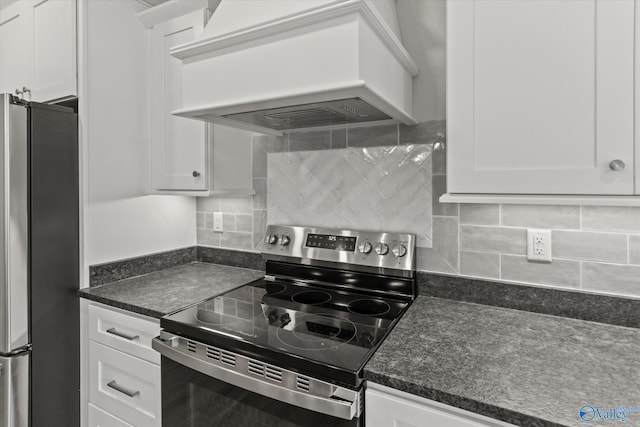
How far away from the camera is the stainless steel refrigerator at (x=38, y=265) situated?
1.40m

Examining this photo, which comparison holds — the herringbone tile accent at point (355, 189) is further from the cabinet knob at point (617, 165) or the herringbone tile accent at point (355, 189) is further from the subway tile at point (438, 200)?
the cabinet knob at point (617, 165)

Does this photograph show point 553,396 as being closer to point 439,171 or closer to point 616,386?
point 616,386

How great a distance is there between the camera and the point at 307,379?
942 mm

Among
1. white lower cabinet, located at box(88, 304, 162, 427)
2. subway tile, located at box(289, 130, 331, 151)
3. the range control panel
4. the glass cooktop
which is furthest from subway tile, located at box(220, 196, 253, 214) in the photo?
white lower cabinet, located at box(88, 304, 162, 427)

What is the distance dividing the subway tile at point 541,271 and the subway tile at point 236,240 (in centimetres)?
128

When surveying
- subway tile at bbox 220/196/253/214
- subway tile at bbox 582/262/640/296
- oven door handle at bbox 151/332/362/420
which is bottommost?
oven door handle at bbox 151/332/362/420

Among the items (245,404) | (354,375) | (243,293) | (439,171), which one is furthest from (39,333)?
(439,171)

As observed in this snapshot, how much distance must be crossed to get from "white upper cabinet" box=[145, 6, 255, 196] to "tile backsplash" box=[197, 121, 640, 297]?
0.85 feet

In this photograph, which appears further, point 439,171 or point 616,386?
point 439,171

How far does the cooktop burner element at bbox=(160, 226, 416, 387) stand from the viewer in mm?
1004

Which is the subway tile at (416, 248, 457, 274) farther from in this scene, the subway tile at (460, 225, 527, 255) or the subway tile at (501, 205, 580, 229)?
the subway tile at (501, 205, 580, 229)

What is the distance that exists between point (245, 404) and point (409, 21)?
1601mm

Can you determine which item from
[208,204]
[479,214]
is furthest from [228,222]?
[479,214]

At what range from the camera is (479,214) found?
1.40 metres
